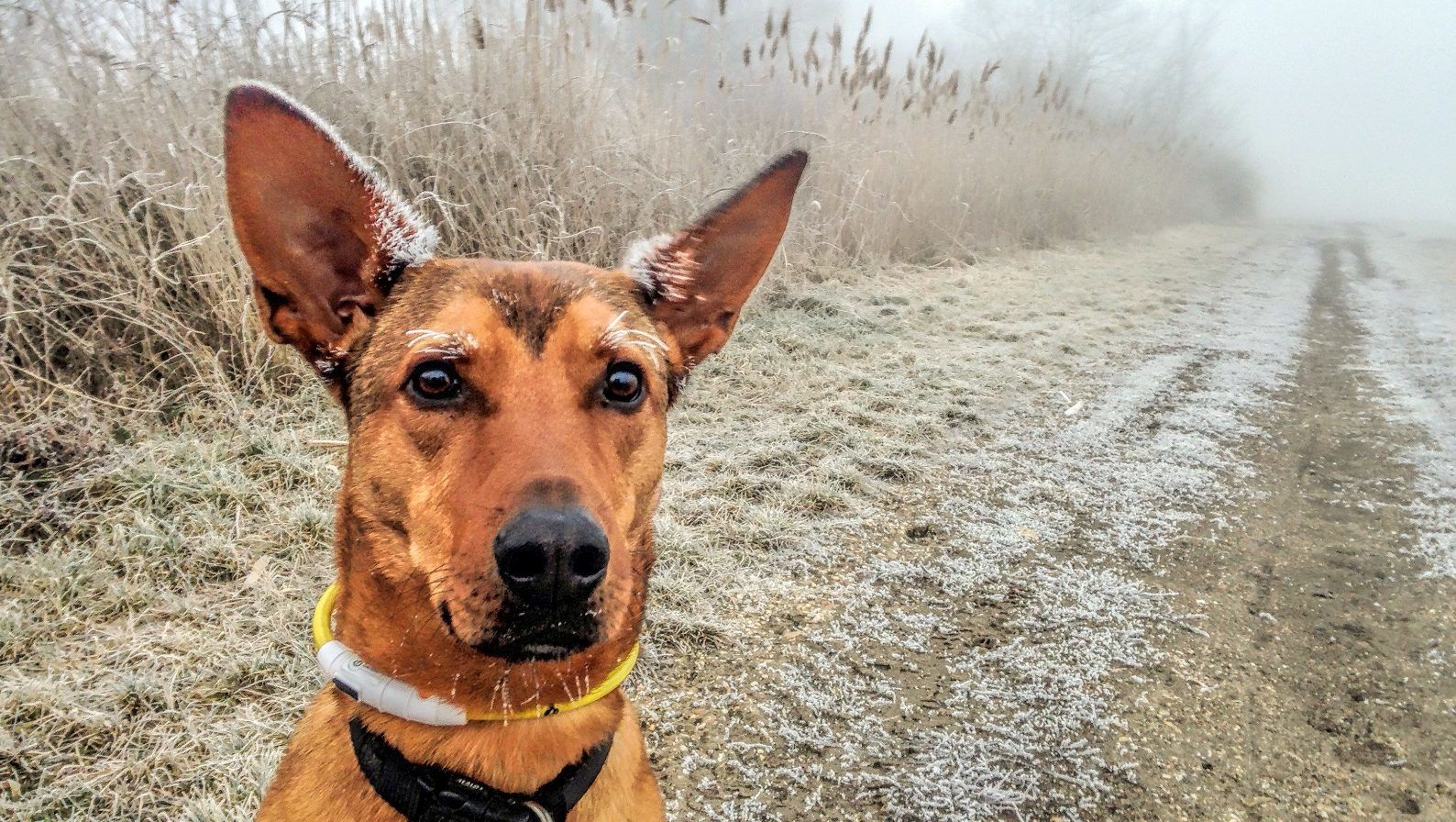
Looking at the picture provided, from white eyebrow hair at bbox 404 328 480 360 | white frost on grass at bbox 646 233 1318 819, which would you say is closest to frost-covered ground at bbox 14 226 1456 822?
white frost on grass at bbox 646 233 1318 819

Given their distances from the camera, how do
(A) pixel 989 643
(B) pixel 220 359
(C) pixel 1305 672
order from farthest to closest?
1. (B) pixel 220 359
2. (A) pixel 989 643
3. (C) pixel 1305 672

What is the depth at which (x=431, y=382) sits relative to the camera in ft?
4.70

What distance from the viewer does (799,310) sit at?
20.7 ft

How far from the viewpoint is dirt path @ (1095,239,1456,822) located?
6.51 feet

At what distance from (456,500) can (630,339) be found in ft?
1.72

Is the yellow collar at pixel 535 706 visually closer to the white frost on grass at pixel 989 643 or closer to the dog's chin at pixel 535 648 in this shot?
the dog's chin at pixel 535 648

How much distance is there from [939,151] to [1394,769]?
8111 mm

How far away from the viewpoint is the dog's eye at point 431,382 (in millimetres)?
1430

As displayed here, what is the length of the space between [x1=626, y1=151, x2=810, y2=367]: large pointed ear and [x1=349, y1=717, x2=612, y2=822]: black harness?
107 cm

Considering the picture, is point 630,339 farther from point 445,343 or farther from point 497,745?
point 497,745

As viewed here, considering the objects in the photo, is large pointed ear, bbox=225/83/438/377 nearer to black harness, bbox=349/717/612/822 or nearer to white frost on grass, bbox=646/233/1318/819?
black harness, bbox=349/717/612/822

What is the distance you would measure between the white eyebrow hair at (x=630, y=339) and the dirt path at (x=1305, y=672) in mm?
1582

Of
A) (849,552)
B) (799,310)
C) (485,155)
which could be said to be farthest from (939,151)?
(849,552)

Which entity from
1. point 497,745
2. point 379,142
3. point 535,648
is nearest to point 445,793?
point 497,745
